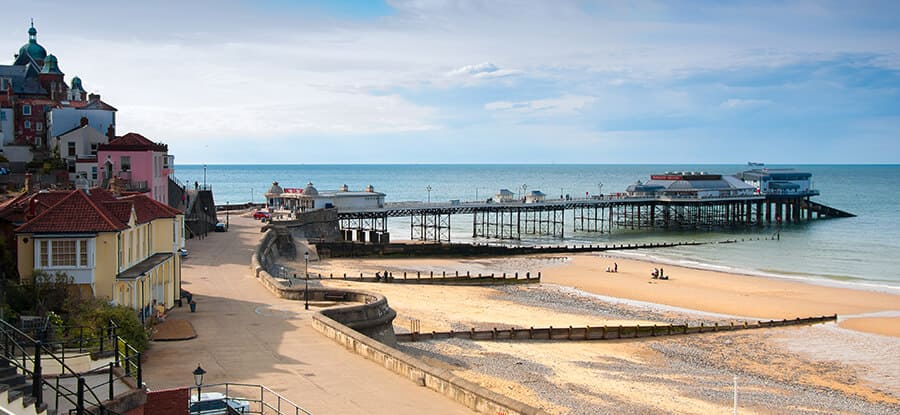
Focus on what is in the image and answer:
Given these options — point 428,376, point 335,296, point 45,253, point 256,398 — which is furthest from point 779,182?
point 256,398

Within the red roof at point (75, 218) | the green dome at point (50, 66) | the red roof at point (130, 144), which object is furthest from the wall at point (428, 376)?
the green dome at point (50, 66)

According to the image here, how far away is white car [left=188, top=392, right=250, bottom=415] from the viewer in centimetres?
1598

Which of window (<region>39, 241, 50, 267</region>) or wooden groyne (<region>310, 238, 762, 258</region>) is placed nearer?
window (<region>39, 241, 50, 267</region>)

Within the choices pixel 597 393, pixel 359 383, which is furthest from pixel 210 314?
pixel 597 393

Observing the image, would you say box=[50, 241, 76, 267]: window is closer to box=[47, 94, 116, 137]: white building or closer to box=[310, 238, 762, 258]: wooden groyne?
box=[47, 94, 116, 137]: white building

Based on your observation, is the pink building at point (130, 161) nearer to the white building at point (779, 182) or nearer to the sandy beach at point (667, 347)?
the sandy beach at point (667, 347)

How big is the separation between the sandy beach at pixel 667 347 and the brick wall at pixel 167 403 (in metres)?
12.2

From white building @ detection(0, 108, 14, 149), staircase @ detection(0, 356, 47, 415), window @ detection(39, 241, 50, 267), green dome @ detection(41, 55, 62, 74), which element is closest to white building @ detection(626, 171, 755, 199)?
green dome @ detection(41, 55, 62, 74)

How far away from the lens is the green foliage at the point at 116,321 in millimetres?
20766

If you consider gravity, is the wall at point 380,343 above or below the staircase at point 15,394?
below

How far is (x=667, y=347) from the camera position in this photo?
35031 millimetres

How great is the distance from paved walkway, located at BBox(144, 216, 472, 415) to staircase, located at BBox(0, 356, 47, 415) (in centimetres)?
642

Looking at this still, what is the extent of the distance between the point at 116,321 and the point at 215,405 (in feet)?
20.4

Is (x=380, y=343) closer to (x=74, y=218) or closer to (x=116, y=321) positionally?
(x=116, y=321)
